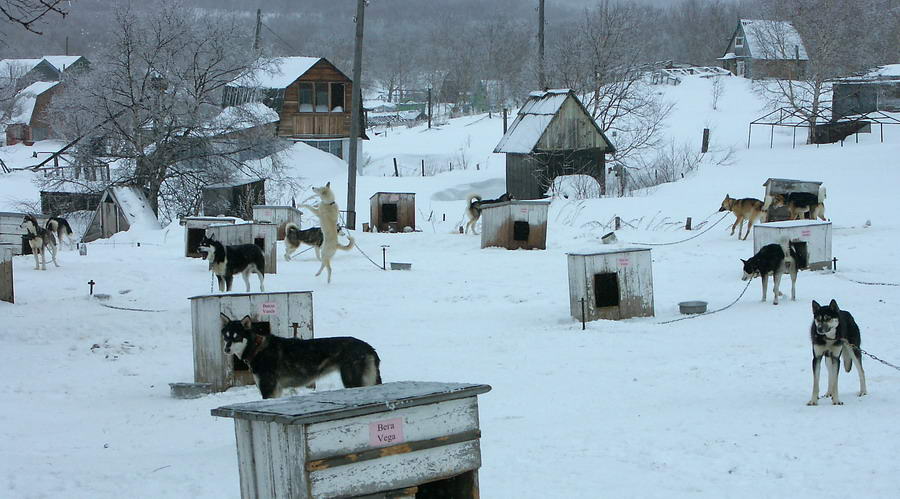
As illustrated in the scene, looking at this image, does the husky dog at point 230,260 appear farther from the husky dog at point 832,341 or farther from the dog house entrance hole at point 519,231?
the husky dog at point 832,341

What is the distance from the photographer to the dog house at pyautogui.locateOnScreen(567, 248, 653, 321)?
1520 centimetres

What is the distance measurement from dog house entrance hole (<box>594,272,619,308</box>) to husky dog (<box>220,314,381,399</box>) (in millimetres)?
6527

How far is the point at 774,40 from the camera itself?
209ft

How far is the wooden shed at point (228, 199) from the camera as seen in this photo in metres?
34.2

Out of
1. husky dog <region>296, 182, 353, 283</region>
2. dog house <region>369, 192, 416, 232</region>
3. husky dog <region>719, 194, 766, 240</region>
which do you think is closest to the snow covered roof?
dog house <region>369, 192, 416, 232</region>

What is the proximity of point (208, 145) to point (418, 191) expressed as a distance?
365 inches

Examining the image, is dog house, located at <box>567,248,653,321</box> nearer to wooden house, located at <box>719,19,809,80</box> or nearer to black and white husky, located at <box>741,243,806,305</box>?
black and white husky, located at <box>741,243,806,305</box>

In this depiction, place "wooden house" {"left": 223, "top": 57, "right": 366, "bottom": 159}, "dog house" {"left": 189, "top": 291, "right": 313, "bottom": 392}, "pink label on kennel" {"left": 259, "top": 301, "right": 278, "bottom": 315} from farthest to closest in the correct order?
"wooden house" {"left": 223, "top": 57, "right": 366, "bottom": 159}
"pink label on kennel" {"left": 259, "top": 301, "right": 278, "bottom": 315}
"dog house" {"left": 189, "top": 291, "right": 313, "bottom": 392}

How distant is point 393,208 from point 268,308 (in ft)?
59.4

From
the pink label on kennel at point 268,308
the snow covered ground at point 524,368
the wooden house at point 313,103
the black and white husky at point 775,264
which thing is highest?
the wooden house at point 313,103

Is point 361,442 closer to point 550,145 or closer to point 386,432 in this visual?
point 386,432

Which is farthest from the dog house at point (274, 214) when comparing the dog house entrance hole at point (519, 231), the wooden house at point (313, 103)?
the wooden house at point (313, 103)

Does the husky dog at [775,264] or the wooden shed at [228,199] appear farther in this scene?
the wooden shed at [228,199]

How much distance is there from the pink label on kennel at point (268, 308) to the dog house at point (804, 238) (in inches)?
374
